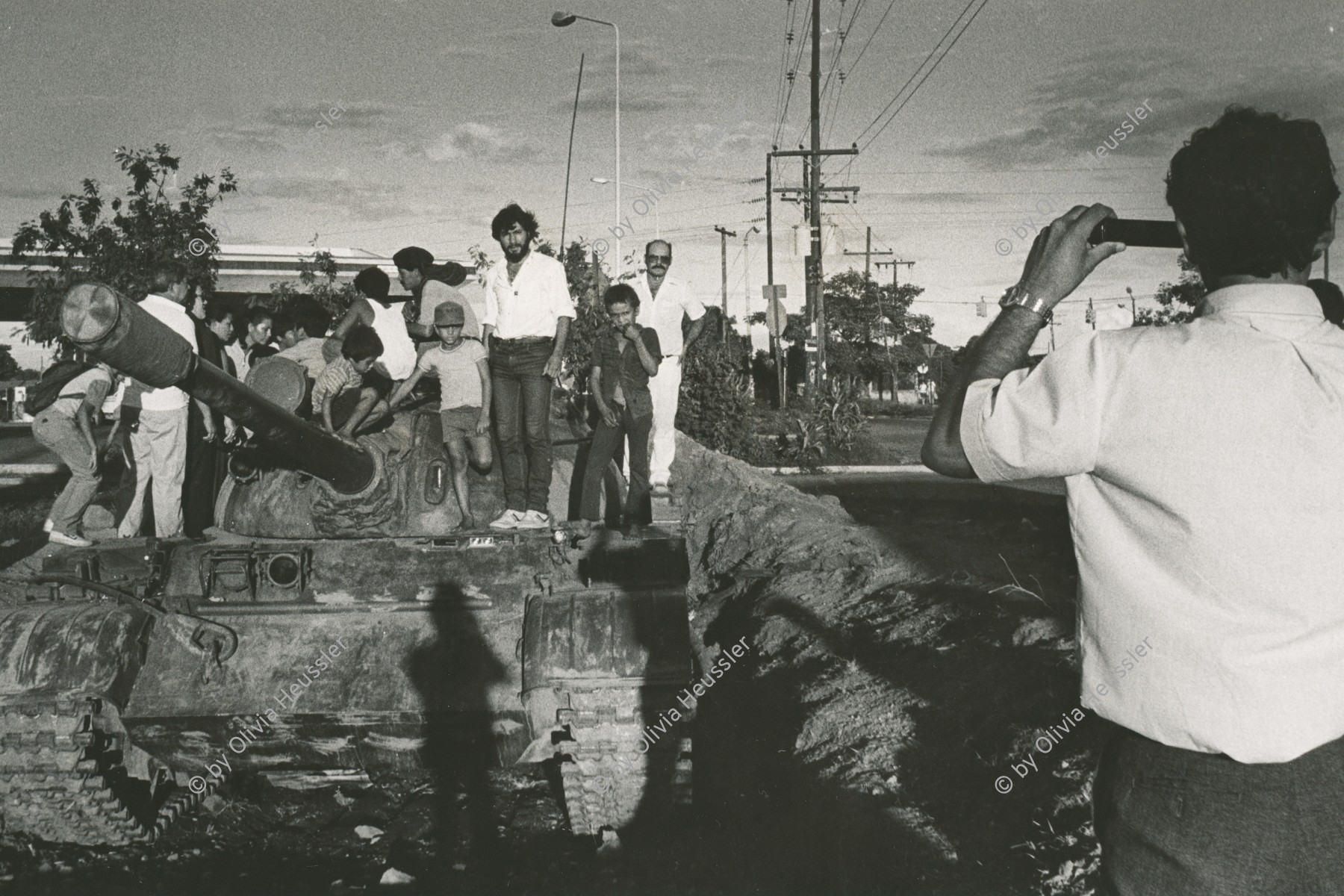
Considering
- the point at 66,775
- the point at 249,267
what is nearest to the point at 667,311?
the point at 66,775

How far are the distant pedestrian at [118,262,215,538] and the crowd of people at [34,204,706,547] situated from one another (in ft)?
0.03

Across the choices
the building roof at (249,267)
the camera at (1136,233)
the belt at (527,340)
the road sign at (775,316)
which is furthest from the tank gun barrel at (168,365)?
the building roof at (249,267)

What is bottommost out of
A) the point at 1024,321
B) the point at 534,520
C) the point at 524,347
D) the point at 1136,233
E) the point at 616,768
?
the point at 616,768

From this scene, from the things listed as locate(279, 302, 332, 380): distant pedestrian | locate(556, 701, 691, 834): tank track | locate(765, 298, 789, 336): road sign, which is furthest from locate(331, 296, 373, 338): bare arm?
locate(765, 298, 789, 336): road sign

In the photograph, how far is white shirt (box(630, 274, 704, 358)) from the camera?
8961 mm

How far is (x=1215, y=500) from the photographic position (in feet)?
A: 5.95

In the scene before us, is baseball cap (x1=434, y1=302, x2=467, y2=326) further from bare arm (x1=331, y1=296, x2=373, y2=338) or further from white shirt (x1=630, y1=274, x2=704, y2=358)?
white shirt (x1=630, y1=274, x2=704, y2=358)

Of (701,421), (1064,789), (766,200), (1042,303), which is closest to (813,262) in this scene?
(701,421)

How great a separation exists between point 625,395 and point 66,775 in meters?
3.98

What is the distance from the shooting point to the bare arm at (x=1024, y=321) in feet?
6.55

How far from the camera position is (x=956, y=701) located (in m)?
6.06

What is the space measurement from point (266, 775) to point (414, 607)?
3.58 ft

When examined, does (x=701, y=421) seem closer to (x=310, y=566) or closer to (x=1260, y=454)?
(x=310, y=566)

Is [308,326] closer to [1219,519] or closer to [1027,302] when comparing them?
[1027,302]
